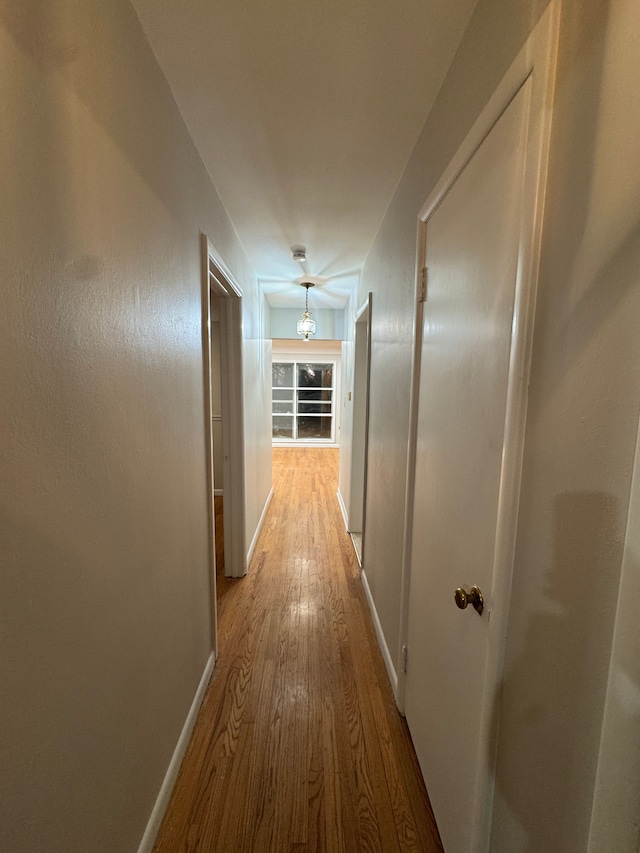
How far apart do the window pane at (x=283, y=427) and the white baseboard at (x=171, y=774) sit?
6.64 metres

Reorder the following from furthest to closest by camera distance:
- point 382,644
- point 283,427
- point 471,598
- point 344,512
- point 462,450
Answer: point 283,427, point 344,512, point 382,644, point 462,450, point 471,598

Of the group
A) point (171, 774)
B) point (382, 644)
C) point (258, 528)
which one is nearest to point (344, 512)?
point (258, 528)

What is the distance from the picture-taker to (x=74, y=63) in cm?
73

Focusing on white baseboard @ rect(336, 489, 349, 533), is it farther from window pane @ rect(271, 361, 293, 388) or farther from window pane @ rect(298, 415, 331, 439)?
window pane @ rect(271, 361, 293, 388)

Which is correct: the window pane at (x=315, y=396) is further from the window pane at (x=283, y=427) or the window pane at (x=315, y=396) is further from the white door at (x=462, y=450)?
the white door at (x=462, y=450)

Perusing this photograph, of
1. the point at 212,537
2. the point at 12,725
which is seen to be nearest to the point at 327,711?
the point at 212,537

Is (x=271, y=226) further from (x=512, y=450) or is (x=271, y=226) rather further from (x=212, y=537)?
(x=512, y=450)

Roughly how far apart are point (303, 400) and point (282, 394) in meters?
0.49

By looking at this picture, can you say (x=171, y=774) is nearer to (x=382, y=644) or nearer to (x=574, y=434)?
(x=382, y=644)

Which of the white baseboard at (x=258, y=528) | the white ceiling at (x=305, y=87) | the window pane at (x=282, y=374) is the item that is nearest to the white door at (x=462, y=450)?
the white ceiling at (x=305, y=87)

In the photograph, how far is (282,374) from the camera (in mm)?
A: 8070

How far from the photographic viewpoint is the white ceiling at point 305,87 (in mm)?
991

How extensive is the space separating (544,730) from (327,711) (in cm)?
126

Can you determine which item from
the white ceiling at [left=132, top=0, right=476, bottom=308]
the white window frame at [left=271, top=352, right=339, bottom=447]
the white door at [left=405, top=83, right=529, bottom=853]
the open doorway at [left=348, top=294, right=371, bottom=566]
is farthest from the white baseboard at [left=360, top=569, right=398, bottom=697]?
the white window frame at [left=271, top=352, right=339, bottom=447]
